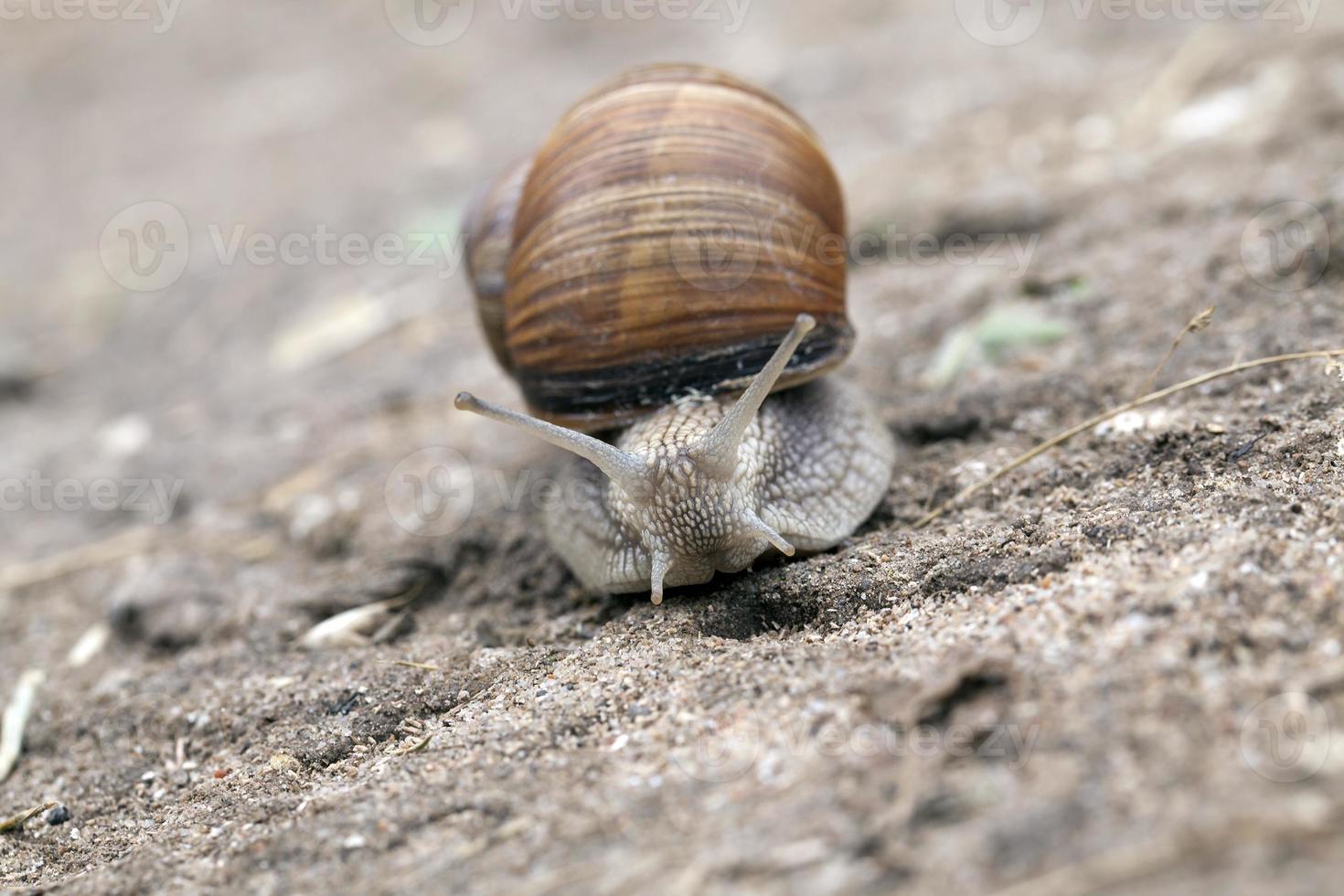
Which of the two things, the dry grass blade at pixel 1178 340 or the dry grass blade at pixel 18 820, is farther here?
the dry grass blade at pixel 1178 340

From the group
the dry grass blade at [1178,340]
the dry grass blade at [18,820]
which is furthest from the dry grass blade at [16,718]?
the dry grass blade at [1178,340]

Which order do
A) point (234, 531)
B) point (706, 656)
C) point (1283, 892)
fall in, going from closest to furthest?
1. point (1283, 892)
2. point (706, 656)
3. point (234, 531)

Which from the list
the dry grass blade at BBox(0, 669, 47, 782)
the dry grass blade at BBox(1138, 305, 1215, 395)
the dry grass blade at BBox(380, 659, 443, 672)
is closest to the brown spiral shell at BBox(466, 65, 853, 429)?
the dry grass blade at BBox(380, 659, 443, 672)

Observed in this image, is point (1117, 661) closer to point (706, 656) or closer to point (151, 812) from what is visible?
point (706, 656)

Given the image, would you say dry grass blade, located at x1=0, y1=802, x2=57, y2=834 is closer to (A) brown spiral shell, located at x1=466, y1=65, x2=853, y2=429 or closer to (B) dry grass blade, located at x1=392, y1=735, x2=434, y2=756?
(B) dry grass blade, located at x1=392, y1=735, x2=434, y2=756

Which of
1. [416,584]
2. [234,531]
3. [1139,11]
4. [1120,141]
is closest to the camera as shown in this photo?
[416,584]

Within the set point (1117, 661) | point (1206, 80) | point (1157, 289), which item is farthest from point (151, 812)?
point (1206, 80)

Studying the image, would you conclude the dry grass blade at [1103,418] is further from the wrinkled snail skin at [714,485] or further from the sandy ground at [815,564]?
the wrinkled snail skin at [714,485]
